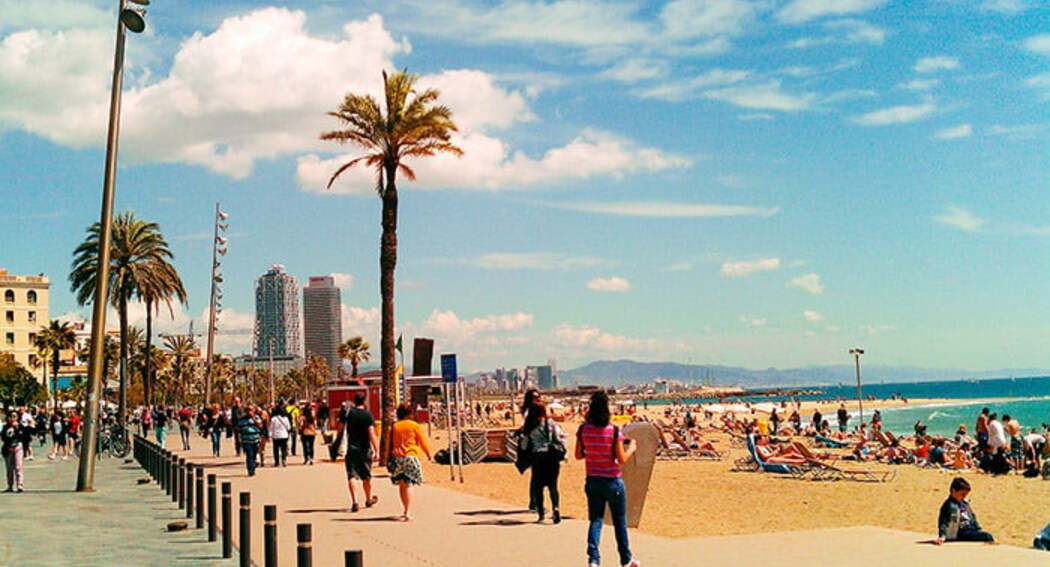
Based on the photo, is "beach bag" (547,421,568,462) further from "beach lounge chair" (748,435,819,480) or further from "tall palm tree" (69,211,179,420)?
"tall palm tree" (69,211,179,420)

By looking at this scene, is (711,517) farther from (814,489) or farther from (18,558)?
(18,558)

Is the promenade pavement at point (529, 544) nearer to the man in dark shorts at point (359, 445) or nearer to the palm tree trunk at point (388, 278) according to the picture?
the man in dark shorts at point (359, 445)

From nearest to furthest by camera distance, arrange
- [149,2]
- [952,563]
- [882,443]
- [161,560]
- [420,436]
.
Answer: [952,563] < [161,560] < [420,436] < [149,2] < [882,443]

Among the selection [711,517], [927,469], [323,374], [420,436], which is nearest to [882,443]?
[927,469]

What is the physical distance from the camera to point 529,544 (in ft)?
37.0

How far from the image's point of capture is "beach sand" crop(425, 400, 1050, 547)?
15.6 m

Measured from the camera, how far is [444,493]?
17.4 m

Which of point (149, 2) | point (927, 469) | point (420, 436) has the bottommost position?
point (927, 469)

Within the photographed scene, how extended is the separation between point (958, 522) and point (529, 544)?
185 inches

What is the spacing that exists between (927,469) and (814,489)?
8.25m

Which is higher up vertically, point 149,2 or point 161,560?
point 149,2

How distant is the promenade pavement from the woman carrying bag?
36 cm

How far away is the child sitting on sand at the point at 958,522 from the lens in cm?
1109

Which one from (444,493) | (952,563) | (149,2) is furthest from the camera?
(149,2)
